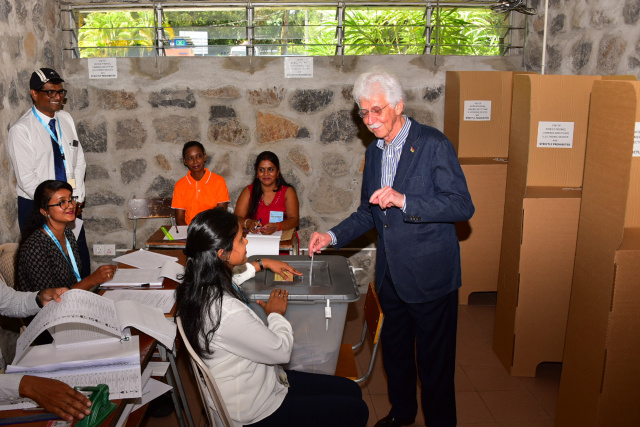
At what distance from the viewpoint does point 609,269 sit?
7.34 feet

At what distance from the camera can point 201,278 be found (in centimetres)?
190

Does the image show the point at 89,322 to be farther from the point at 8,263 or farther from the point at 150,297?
the point at 8,263

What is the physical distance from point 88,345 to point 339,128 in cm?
300

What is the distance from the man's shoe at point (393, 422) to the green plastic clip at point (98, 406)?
154 centimetres

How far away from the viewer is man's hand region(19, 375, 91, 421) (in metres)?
1.56

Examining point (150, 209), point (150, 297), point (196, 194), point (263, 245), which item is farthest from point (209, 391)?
point (150, 209)

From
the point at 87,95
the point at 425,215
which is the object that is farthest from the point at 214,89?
the point at 425,215

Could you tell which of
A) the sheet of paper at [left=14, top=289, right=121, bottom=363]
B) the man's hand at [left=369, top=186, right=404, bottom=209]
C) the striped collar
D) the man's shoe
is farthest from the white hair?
the man's shoe

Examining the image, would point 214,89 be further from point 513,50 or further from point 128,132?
point 513,50

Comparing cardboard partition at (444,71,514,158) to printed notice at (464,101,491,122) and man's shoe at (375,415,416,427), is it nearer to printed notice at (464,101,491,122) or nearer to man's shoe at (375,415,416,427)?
printed notice at (464,101,491,122)

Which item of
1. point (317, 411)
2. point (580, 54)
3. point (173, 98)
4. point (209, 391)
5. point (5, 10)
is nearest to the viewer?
point (209, 391)

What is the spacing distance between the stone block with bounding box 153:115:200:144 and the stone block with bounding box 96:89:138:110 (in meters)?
0.23

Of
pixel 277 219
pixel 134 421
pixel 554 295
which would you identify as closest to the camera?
Result: pixel 134 421

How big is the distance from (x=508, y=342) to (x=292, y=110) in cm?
243
